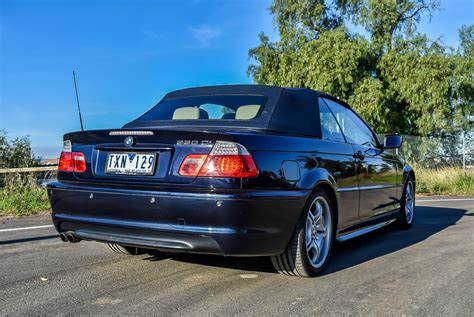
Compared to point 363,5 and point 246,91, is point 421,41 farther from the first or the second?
point 246,91

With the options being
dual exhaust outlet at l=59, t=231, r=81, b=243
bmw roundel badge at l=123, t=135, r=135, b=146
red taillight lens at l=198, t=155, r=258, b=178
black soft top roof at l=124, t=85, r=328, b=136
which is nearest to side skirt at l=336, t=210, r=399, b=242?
black soft top roof at l=124, t=85, r=328, b=136

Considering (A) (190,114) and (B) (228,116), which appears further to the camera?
(A) (190,114)

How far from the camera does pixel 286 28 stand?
1173 inches

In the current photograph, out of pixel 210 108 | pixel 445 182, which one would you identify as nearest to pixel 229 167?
pixel 210 108

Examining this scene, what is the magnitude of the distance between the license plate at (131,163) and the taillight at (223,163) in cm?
28

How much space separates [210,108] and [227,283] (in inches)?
64.3

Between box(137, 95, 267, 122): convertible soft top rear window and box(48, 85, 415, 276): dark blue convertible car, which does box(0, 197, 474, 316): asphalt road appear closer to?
box(48, 85, 415, 276): dark blue convertible car

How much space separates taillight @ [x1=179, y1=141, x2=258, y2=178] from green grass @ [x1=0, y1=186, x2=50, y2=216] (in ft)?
20.2

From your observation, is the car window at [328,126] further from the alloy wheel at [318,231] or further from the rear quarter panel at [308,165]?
the alloy wheel at [318,231]

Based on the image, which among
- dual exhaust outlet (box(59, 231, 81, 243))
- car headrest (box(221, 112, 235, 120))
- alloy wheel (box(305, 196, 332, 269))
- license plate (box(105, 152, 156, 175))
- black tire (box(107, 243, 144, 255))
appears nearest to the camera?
license plate (box(105, 152, 156, 175))

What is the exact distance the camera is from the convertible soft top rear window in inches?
160

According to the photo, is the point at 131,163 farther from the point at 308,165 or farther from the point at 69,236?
the point at 308,165

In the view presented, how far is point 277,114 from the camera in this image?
3.93 metres

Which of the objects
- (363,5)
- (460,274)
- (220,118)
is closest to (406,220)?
(460,274)
